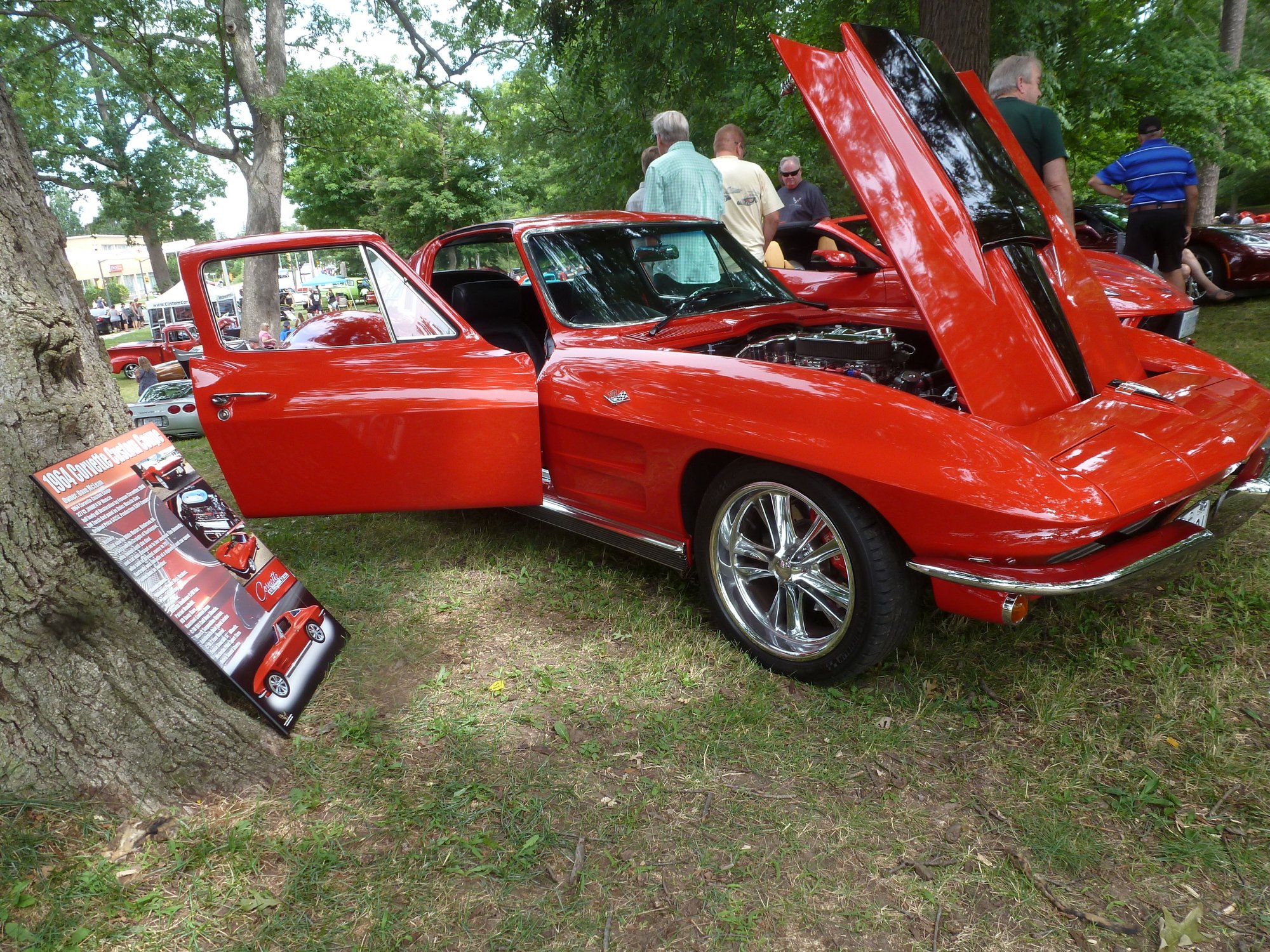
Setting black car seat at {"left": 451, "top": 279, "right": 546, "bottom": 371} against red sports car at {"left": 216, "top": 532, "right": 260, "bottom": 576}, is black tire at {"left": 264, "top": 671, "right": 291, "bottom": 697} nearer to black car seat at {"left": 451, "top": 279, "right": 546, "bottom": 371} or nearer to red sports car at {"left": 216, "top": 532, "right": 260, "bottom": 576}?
red sports car at {"left": 216, "top": 532, "right": 260, "bottom": 576}

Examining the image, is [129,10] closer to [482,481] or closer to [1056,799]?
[482,481]

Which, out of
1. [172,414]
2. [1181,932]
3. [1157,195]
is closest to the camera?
[1181,932]

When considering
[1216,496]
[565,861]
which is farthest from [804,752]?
[1216,496]

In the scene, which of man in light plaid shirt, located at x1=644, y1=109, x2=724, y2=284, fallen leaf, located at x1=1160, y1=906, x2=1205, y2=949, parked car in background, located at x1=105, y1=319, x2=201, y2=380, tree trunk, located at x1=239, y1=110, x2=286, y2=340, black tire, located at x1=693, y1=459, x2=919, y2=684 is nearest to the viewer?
fallen leaf, located at x1=1160, y1=906, x2=1205, y2=949

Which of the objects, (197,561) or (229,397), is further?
(229,397)

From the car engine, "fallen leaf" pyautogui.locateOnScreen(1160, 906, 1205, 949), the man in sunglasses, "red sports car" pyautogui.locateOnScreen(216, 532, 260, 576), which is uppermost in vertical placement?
the man in sunglasses

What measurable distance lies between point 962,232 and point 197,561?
2.69 meters

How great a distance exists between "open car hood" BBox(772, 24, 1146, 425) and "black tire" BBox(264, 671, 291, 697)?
7.56 ft

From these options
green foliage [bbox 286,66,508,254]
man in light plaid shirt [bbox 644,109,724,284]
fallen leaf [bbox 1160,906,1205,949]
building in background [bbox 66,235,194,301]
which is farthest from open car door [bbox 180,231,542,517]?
building in background [bbox 66,235,194,301]

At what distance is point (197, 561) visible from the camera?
251cm

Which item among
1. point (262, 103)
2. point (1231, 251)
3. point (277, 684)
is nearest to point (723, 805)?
point (277, 684)

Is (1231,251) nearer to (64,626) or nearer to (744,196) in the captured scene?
(744,196)

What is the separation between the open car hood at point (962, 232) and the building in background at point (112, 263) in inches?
2544

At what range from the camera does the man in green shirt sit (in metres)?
4.60
